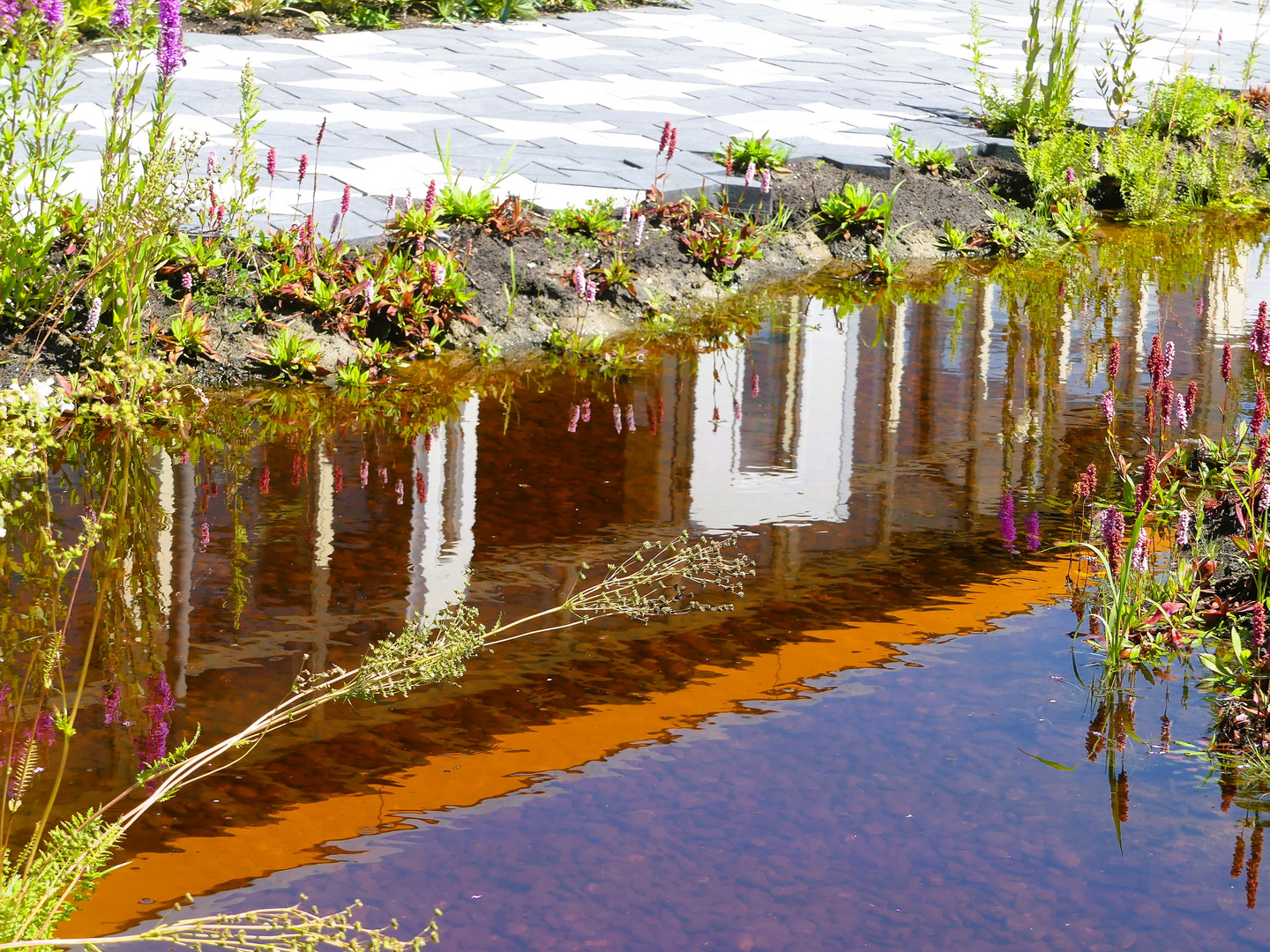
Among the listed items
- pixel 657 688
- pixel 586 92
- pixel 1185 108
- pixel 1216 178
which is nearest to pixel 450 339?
pixel 657 688

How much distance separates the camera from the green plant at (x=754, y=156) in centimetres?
680

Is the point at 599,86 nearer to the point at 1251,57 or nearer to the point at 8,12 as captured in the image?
the point at 1251,57

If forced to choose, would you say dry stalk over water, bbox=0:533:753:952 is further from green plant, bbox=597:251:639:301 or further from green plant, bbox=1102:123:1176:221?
green plant, bbox=1102:123:1176:221

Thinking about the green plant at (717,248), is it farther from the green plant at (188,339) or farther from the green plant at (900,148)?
the green plant at (188,339)

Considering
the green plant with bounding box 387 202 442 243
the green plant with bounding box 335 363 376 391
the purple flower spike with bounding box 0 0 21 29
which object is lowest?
the green plant with bounding box 335 363 376 391

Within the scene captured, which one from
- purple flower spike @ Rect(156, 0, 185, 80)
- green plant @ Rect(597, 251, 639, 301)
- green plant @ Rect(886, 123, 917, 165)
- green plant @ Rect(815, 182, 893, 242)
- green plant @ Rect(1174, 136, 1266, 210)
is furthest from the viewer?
green plant @ Rect(1174, 136, 1266, 210)

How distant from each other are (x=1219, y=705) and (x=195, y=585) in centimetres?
222

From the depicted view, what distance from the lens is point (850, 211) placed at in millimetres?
6555

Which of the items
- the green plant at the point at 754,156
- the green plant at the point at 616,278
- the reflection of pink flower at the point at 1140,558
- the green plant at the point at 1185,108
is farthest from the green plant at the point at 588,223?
the green plant at the point at 1185,108

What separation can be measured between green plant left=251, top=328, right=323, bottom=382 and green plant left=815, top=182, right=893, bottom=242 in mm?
2897

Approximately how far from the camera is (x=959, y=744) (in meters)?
2.46

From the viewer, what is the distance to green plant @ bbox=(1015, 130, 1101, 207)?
23.3 feet

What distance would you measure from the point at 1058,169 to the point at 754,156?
1678 millimetres

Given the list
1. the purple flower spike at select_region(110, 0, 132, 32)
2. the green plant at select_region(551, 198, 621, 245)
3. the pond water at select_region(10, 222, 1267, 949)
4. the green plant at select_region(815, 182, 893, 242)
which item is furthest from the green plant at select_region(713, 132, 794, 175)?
the purple flower spike at select_region(110, 0, 132, 32)
